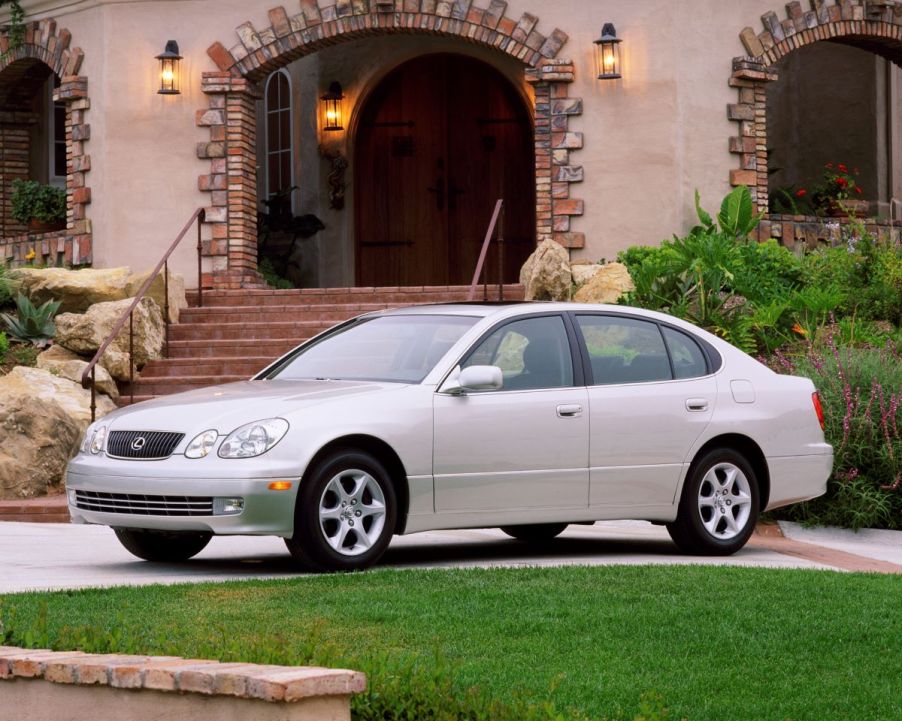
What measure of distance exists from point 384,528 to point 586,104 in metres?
11.3

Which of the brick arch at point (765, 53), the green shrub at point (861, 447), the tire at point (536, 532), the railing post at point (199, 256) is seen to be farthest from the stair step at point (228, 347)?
the tire at point (536, 532)

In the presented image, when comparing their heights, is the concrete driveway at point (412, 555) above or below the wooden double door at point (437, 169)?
below

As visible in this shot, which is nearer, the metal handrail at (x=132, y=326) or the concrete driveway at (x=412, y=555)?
the concrete driveway at (x=412, y=555)

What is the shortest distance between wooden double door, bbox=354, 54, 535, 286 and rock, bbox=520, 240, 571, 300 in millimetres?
4825

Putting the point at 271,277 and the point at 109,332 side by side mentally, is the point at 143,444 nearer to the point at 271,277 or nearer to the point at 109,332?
the point at 109,332

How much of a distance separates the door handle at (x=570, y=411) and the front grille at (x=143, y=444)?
2.27 meters

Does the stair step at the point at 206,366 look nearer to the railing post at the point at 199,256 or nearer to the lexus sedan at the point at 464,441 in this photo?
the railing post at the point at 199,256

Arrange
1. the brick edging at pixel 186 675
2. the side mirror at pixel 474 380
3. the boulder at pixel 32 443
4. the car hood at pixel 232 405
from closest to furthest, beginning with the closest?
1. the brick edging at pixel 186 675
2. the car hood at pixel 232 405
3. the side mirror at pixel 474 380
4. the boulder at pixel 32 443

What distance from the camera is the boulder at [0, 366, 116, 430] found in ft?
47.0

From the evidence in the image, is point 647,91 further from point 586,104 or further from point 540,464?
point 540,464

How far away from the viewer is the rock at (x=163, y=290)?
703 inches

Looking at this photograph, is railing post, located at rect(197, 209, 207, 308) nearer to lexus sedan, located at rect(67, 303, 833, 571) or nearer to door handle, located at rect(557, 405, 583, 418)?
lexus sedan, located at rect(67, 303, 833, 571)

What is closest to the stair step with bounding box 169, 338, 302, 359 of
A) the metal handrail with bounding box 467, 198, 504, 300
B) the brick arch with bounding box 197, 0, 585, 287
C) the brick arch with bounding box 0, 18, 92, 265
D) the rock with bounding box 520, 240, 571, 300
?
the metal handrail with bounding box 467, 198, 504, 300

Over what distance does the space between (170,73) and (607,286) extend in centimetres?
662
